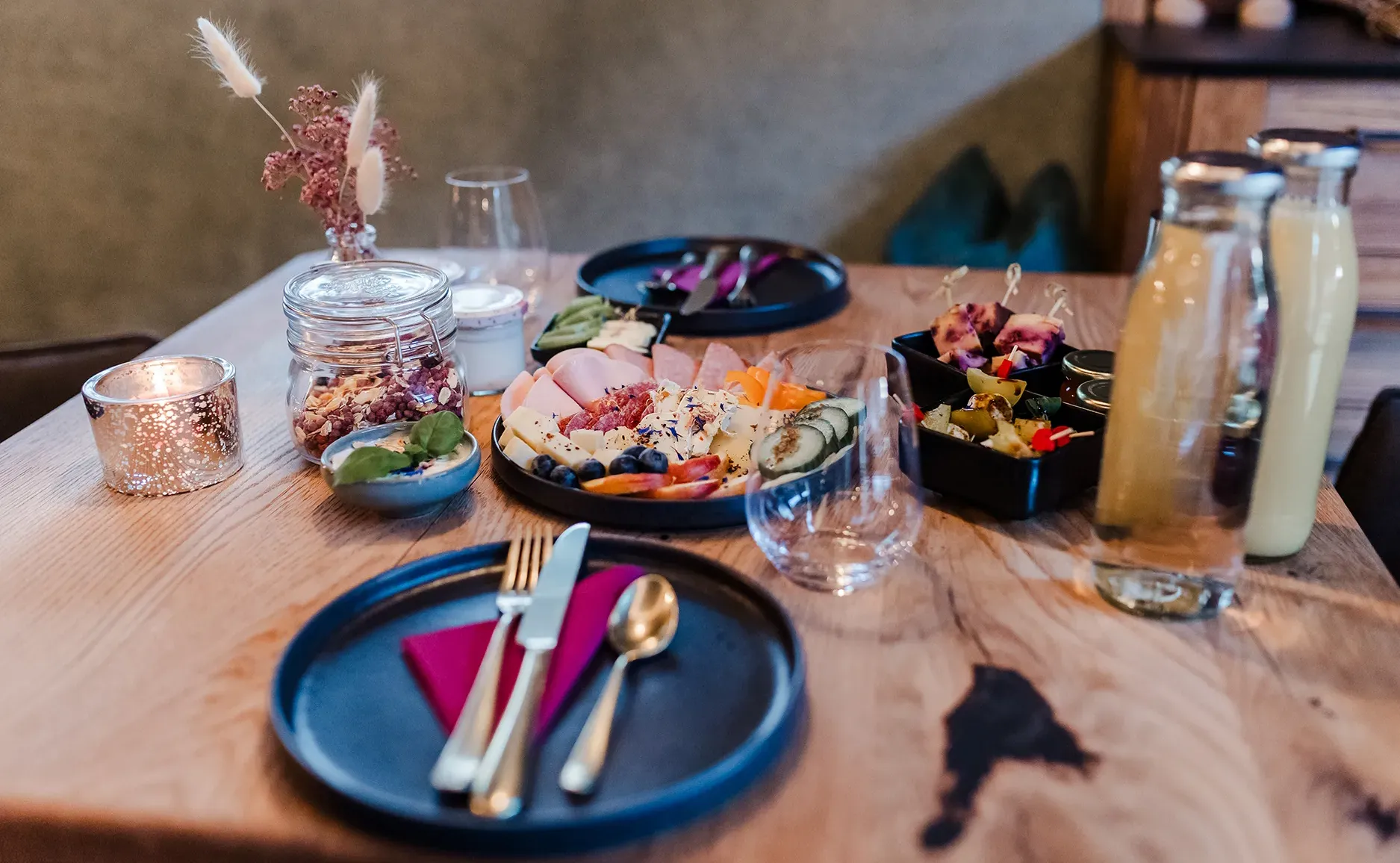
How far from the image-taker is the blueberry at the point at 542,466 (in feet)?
3.31

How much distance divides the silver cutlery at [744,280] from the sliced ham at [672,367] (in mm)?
297

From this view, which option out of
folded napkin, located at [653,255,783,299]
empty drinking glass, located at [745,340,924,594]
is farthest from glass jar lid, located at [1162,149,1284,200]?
folded napkin, located at [653,255,783,299]

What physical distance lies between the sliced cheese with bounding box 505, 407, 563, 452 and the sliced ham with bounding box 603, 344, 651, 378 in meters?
0.20

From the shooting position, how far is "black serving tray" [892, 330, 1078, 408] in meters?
1.12

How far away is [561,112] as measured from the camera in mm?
2793

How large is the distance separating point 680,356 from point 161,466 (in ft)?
1.83

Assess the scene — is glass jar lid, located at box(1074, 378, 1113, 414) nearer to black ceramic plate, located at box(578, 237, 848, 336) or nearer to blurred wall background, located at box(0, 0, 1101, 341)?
black ceramic plate, located at box(578, 237, 848, 336)

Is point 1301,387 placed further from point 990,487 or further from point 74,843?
point 74,843

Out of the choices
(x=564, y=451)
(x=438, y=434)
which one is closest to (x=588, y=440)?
(x=564, y=451)

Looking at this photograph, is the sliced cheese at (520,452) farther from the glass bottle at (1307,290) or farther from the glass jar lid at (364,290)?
the glass bottle at (1307,290)

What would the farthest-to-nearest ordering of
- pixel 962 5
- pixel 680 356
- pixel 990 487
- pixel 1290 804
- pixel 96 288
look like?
pixel 96 288 < pixel 962 5 < pixel 680 356 < pixel 990 487 < pixel 1290 804

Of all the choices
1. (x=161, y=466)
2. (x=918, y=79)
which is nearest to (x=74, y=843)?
(x=161, y=466)

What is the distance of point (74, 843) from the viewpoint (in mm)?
660

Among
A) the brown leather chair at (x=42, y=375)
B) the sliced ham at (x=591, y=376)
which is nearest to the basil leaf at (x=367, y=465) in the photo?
the sliced ham at (x=591, y=376)
